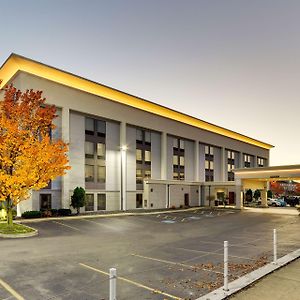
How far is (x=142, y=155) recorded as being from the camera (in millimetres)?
48906

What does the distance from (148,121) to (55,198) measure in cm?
1969

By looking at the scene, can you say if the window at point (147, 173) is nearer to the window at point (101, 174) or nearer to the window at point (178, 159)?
the window at point (178, 159)

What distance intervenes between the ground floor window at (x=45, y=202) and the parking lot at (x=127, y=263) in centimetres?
1440

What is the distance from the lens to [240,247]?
1678 cm

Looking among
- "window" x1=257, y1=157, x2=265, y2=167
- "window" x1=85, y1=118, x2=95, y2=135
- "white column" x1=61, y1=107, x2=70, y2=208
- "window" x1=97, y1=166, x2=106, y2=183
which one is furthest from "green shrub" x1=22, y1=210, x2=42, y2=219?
"window" x1=257, y1=157, x2=265, y2=167

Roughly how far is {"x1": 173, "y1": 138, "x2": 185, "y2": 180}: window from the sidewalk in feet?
148

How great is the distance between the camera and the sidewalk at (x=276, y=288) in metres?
8.17

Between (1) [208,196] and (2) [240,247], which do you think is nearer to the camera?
(2) [240,247]

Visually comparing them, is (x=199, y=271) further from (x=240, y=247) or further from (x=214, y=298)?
(x=240, y=247)

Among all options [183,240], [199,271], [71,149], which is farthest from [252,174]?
[199,271]

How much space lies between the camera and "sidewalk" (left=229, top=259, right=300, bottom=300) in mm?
8172

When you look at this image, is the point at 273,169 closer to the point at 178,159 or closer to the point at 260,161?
the point at 178,159

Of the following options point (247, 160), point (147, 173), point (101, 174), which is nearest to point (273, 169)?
point (147, 173)

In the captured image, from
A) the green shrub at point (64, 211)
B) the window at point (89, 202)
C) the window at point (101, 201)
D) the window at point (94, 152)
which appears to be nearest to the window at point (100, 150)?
the window at point (94, 152)
